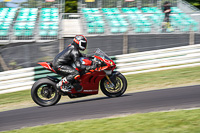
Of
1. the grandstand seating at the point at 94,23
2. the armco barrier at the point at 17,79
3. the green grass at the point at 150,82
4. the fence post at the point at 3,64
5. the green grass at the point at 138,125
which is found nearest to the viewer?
the green grass at the point at 138,125

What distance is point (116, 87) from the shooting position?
8070 mm

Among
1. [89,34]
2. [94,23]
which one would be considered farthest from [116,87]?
[94,23]

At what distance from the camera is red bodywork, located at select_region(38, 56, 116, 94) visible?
788 cm

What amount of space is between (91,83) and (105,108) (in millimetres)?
1210

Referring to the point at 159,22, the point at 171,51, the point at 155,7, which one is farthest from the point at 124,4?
the point at 171,51

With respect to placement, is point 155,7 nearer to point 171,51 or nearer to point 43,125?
point 171,51

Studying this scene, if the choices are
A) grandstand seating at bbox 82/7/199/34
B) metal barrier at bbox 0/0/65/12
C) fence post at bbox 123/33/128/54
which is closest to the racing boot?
fence post at bbox 123/33/128/54

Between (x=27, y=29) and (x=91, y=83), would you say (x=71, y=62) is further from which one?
(x=27, y=29)

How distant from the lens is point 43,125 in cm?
625

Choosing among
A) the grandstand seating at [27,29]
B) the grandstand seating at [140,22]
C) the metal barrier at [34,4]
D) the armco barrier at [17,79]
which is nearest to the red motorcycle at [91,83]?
the armco barrier at [17,79]

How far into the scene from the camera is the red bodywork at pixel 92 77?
7879 millimetres

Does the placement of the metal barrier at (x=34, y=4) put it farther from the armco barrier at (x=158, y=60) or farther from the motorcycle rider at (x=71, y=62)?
the motorcycle rider at (x=71, y=62)

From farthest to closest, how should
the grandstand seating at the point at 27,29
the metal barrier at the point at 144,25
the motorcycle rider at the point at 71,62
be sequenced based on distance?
the metal barrier at the point at 144,25 < the grandstand seating at the point at 27,29 < the motorcycle rider at the point at 71,62

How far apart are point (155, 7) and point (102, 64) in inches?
520
